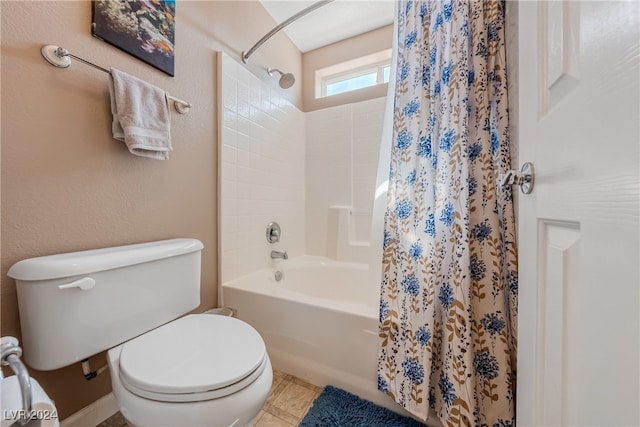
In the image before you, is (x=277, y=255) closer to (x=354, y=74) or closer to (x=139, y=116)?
(x=139, y=116)

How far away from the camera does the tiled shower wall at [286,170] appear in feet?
5.11

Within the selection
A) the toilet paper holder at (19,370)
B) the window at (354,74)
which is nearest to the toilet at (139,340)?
the toilet paper holder at (19,370)

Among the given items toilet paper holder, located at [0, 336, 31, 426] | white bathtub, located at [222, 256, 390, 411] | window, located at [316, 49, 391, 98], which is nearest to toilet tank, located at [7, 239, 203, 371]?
toilet paper holder, located at [0, 336, 31, 426]

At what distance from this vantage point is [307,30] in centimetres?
207

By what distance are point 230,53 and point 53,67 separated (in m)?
0.95

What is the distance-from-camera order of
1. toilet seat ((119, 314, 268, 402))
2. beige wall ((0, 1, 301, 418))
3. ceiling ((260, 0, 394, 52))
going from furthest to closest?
ceiling ((260, 0, 394, 52)) → beige wall ((0, 1, 301, 418)) → toilet seat ((119, 314, 268, 402))

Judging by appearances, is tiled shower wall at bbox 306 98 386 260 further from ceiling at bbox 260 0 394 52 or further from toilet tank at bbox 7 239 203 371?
toilet tank at bbox 7 239 203 371

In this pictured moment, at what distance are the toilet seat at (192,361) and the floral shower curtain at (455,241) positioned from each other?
0.60 metres

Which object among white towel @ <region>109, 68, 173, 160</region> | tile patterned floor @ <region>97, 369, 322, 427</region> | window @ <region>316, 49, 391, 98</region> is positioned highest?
window @ <region>316, 49, 391, 98</region>

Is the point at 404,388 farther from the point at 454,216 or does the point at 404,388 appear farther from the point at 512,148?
the point at 512,148

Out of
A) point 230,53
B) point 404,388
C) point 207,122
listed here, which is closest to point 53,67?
point 207,122

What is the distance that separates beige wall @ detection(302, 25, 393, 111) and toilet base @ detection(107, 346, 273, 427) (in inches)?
82.8

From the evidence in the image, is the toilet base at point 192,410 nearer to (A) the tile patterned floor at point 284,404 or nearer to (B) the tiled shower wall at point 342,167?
(A) the tile patterned floor at point 284,404

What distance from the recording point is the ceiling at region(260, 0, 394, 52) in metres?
1.82
